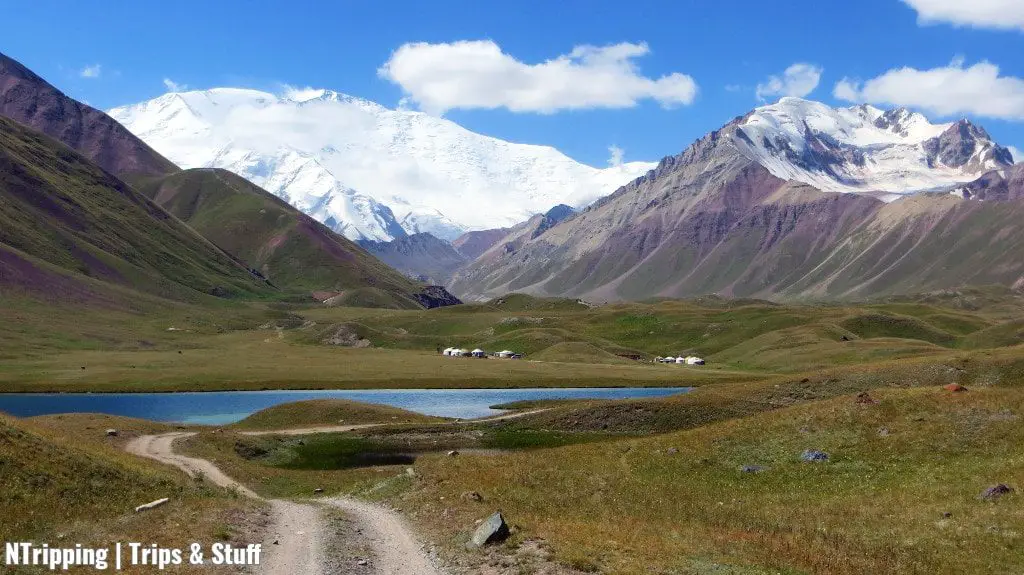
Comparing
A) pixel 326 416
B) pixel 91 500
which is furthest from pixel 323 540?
pixel 326 416

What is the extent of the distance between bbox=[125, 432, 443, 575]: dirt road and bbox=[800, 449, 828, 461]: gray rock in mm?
25144

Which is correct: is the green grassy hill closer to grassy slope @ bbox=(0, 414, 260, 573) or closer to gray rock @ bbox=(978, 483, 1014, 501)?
grassy slope @ bbox=(0, 414, 260, 573)

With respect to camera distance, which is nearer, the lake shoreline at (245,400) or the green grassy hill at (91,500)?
the green grassy hill at (91,500)

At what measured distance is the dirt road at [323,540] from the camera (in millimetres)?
28828

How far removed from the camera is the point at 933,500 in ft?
126

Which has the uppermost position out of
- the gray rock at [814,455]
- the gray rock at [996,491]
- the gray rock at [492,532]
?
the gray rock at [492,532]

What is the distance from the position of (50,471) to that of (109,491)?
2.66 m

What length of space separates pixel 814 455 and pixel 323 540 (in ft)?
99.1

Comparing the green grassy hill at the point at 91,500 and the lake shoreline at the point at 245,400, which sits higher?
the green grassy hill at the point at 91,500

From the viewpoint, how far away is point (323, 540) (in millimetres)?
33250

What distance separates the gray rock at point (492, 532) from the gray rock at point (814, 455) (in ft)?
84.1

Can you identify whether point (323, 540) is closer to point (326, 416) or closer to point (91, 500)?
point (91, 500)

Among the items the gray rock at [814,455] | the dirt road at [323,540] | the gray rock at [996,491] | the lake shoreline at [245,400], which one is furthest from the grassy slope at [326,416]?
the gray rock at [996,491]

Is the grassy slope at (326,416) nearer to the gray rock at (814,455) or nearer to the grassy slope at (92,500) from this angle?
the grassy slope at (92,500)
